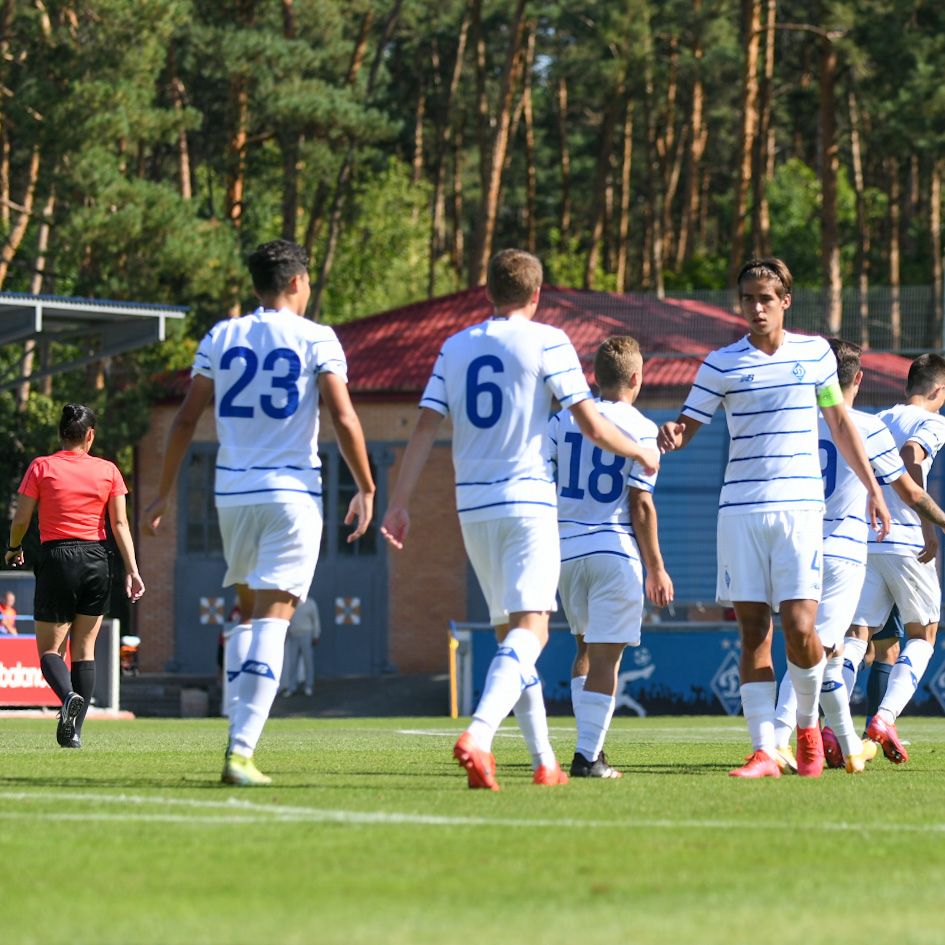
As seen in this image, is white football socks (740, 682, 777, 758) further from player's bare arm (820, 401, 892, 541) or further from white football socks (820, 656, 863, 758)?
player's bare arm (820, 401, 892, 541)

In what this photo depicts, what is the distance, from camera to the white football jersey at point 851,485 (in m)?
9.76

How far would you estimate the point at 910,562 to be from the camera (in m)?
10.9

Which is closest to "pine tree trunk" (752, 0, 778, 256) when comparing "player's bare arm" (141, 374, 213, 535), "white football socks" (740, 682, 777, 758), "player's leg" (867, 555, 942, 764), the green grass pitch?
"player's leg" (867, 555, 942, 764)

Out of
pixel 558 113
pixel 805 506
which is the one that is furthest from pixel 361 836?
pixel 558 113

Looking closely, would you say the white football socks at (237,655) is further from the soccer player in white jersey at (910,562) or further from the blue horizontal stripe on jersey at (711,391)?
the soccer player in white jersey at (910,562)

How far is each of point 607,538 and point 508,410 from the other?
149 cm

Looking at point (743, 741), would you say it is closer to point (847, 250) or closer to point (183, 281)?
point (183, 281)

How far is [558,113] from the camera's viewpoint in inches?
2507

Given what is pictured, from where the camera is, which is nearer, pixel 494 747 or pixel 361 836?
pixel 361 836

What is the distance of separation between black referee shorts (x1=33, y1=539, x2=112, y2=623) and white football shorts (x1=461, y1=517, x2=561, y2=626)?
190 inches

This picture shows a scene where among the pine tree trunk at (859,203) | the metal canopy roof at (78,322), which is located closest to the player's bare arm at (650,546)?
the metal canopy roof at (78,322)

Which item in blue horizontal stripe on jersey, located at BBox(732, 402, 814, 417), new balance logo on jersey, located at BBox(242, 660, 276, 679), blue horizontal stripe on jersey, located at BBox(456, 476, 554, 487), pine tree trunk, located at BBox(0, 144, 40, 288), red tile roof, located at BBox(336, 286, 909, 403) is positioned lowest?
new balance logo on jersey, located at BBox(242, 660, 276, 679)

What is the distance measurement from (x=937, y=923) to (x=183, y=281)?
35.8 meters

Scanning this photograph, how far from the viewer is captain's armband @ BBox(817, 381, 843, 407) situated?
882 cm
